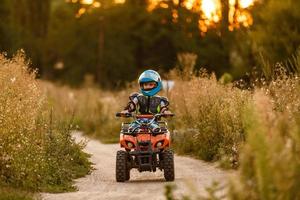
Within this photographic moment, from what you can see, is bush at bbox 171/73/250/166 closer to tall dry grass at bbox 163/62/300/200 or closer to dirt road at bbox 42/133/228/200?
dirt road at bbox 42/133/228/200

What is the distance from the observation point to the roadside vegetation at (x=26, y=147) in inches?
503

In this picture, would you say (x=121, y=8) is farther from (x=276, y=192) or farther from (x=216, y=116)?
(x=276, y=192)

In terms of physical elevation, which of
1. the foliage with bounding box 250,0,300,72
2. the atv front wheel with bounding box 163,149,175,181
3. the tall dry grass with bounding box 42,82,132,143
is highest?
the foliage with bounding box 250,0,300,72

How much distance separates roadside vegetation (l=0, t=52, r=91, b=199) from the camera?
41.9ft

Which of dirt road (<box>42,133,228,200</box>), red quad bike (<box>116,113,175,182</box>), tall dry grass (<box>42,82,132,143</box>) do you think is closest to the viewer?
dirt road (<box>42,133,228,200</box>)

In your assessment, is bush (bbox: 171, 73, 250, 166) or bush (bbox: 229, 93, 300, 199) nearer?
bush (bbox: 229, 93, 300, 199)

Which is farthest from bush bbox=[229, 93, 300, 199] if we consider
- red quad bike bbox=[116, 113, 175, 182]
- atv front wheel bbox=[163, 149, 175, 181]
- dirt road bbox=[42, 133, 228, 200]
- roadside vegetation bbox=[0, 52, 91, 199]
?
red quad bike bbox=[116, 113, 175, 182]

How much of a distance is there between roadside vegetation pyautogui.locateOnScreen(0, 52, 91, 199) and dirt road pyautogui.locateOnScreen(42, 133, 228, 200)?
39 centimetres

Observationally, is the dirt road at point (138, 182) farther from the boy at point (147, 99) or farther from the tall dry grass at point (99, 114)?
the tall dry grass at point (99, 114)

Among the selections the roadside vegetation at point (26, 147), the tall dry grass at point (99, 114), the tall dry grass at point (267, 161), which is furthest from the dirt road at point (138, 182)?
the tall dry grass at point (99, 114)

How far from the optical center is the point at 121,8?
5794 cm

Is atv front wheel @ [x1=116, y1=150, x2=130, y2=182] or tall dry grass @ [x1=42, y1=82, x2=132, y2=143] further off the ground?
tall dry grass @ [x1=42, y1=82, x2=132, y2=143]

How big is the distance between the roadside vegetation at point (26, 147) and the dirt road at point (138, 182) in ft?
1.27

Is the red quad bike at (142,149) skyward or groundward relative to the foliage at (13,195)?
skyward
